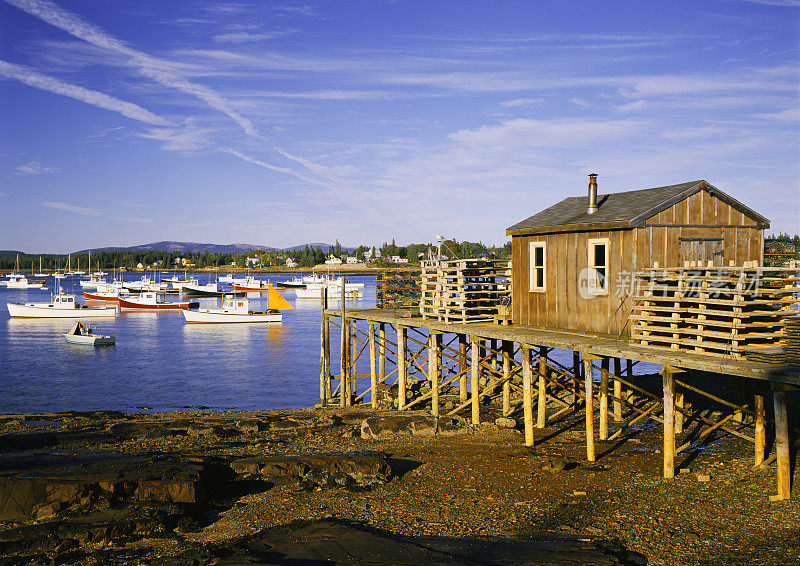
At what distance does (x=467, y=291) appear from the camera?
24.7 meters

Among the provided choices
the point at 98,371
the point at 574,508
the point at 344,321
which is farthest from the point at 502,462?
the point at 98,371

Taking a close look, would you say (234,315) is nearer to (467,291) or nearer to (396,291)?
(396,291)

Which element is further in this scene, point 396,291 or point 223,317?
point 223,317

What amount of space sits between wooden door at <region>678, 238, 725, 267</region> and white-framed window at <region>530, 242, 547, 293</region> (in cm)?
469

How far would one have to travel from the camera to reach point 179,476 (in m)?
15.4

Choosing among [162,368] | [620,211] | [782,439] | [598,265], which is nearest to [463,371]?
[598,265]

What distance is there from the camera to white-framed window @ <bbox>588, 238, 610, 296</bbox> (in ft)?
63.7

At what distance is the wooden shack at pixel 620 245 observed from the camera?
61.6 ft

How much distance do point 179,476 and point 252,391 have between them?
26230 millimetres

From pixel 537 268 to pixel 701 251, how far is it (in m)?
5.40

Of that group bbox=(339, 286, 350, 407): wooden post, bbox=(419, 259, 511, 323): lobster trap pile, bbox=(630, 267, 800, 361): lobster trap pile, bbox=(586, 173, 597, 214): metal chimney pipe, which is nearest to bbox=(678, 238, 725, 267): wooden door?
bbox=(630, 267, 800, 361): lobster trap pile

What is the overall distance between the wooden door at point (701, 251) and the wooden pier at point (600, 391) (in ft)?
11.5

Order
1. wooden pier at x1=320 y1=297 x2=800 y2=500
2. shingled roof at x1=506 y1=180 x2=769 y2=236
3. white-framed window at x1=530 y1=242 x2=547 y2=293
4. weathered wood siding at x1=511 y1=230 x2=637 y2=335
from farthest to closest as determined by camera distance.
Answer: white-framed window at x1=530 y1=242 x2=547 y2=293
weathered wood siding at x1=511 y1=230 x2=637 y2=335
shingled roof at x1=506 y1=180 x2=769 y2=236
wooden pier at x1=320 y1=297 x2=800 y2=500

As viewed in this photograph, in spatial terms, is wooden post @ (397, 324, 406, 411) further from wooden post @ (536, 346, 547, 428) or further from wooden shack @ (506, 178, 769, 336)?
wooden shack @ (506, 178, 769, 336)
